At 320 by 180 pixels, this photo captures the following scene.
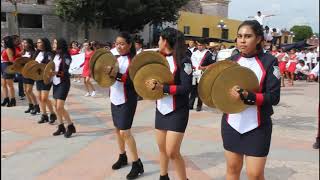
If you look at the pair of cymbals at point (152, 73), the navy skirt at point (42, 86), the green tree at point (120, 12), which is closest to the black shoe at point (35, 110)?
the navy skirt at point (42, 86)

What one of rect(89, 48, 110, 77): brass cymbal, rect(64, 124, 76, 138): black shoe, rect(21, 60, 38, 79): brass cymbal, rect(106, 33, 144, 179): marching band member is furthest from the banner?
rect(106, 33, 144, 179): marching band member

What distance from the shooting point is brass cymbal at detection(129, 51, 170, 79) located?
13.6 feet

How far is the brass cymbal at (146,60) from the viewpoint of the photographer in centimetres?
414

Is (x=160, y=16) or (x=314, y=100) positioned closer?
(x=314, y=100)

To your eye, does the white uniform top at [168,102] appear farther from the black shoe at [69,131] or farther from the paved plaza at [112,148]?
the black shoe at [69,131]

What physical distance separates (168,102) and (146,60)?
1.55 feet

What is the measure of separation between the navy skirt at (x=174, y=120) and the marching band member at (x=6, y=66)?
22.4 feet

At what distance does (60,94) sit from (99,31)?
3002 centimetres

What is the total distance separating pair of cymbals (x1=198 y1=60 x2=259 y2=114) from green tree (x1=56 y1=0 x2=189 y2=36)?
28.8m

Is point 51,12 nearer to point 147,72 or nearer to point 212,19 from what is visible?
point 212,19

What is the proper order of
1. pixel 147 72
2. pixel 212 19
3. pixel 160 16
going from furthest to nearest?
pixel 212 19, pixel 160 16, pixel 147 72

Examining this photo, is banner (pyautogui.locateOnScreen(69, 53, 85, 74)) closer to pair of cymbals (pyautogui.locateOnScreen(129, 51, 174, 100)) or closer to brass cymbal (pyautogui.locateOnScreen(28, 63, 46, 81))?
brass cymbal (pyautogui.locateOnScreen(28, 63, 46, 81))

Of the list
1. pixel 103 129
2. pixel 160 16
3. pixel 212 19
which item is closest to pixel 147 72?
pixel 103 129

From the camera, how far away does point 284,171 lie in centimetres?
530
